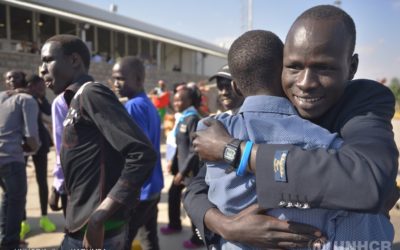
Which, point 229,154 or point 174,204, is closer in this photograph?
point 229,154

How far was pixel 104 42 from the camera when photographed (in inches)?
645

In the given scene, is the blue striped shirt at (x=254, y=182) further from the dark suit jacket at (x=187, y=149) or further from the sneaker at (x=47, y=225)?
the sneaker at (x=47, y=225)

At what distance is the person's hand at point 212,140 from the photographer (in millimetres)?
1082

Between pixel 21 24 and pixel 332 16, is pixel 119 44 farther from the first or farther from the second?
pixel 332 16

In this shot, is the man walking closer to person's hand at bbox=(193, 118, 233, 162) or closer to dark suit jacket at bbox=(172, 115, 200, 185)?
person's hand at bbox=(193, 118, 233, 162)

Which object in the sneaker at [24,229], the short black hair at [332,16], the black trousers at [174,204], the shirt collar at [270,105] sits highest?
the short black hair at [332,16]

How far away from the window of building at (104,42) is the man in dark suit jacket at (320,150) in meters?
15.9

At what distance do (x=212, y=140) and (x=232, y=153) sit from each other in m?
0.11

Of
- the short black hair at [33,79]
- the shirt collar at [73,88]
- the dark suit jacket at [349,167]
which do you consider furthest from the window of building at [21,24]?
the dark suit jacket at [349,167]

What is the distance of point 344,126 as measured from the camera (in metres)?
1.02

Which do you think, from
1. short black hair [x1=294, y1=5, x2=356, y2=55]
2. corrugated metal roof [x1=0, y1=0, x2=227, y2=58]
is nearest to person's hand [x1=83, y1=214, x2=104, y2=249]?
short black hair [x1=294, y1=5, x2=356, y2=55]

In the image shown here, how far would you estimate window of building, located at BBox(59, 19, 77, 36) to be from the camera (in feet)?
46.3

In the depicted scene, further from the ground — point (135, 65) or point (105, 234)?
point (135, 65)

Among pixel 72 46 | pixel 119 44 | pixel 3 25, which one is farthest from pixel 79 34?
pixel 72 46
